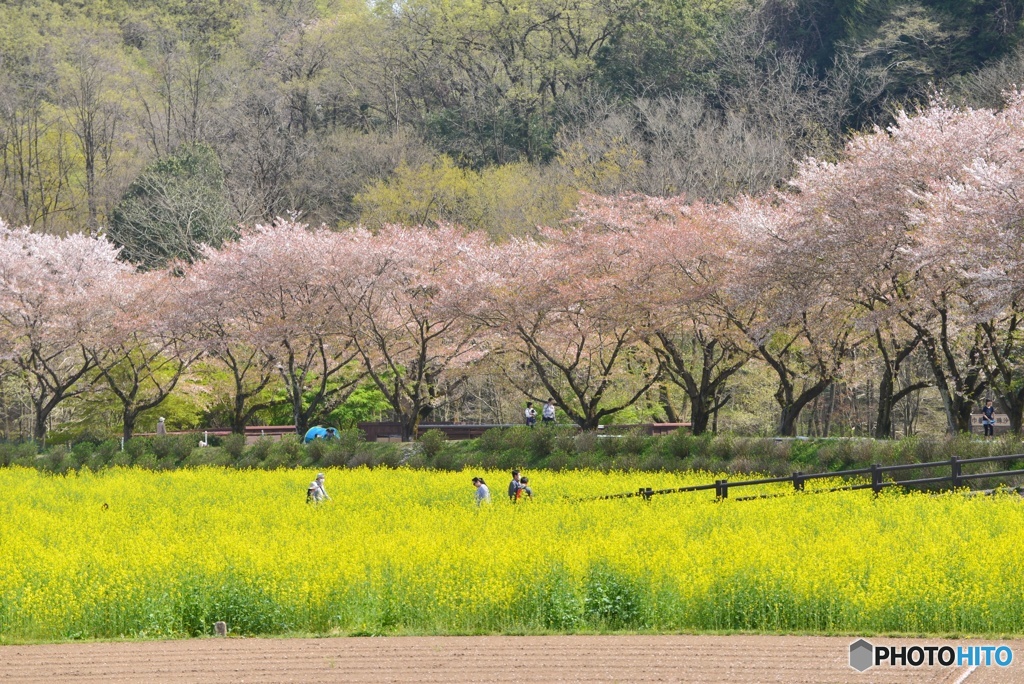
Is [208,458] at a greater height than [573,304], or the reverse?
[573,304]

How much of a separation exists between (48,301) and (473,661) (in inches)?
1561

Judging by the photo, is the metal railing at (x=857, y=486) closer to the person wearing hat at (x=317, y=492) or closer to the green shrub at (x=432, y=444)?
the person wearing hat at (x=317, y=492)

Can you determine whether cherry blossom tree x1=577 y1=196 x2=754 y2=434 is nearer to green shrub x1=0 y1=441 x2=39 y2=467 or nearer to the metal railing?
the metal railing

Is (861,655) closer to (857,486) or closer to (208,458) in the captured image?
(857,486)

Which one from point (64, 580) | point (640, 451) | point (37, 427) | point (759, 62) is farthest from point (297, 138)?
point (64, 580)

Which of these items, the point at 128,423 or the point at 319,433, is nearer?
the point at 319,433

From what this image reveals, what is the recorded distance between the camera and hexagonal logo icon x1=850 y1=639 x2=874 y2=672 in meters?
13.0

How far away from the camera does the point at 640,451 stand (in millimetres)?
37406

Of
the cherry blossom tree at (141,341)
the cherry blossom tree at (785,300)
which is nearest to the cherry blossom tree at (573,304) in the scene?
the cherry blossom tree at (785,300)

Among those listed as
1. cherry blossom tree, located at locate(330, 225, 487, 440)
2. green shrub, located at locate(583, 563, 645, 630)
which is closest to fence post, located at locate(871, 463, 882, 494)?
Result: green shrub, located at locate(583, 563, 645, 630)

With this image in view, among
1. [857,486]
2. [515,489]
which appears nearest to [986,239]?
[857,486]

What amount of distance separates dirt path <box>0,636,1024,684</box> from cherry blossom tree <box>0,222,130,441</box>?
1407 inches

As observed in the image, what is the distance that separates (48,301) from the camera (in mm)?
48875

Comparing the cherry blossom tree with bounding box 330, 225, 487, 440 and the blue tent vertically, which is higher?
the cherry blossom tree with bounding box 330, 225, 487, 440
